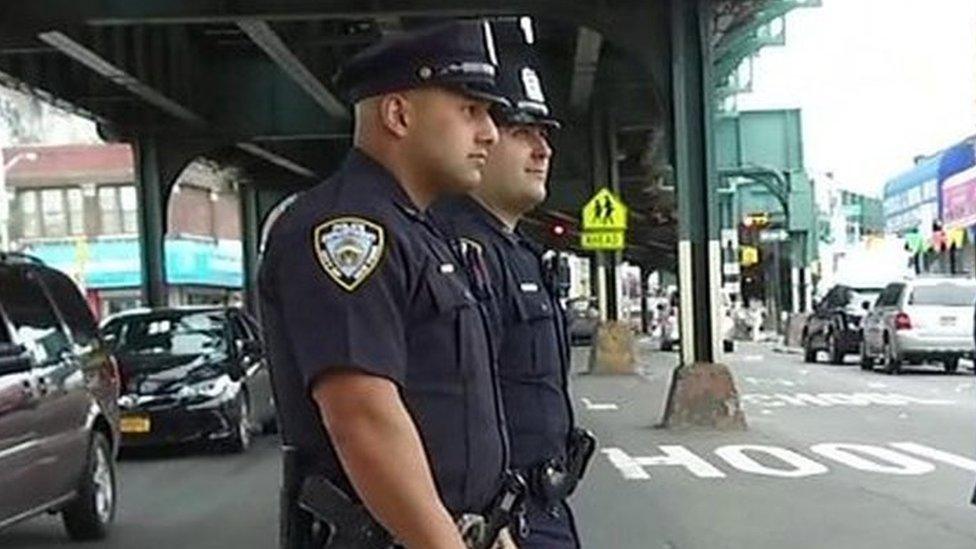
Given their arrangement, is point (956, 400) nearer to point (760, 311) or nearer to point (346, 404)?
point (346, 404)

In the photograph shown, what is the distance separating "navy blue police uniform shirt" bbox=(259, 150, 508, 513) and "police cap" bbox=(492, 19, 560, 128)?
46.7 inches

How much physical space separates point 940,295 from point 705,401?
12.7 metres

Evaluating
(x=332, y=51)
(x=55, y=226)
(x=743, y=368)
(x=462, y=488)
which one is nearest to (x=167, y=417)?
(x=332, y=51)

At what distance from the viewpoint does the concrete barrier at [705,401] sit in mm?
17875

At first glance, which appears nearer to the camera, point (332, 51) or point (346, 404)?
point (346, 404)

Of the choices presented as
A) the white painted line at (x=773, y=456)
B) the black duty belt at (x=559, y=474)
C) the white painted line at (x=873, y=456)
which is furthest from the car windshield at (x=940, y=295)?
the black duty belt at (x=559, y=474)

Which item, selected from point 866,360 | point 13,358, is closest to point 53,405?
point 13,358

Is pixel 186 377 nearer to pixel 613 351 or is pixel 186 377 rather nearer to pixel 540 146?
pixel 540 146

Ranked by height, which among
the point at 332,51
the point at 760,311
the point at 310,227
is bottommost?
the point at 760,311

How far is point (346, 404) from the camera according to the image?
3.00 metres

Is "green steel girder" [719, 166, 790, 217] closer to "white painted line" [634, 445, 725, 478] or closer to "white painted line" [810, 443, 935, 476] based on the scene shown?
"white painted line" [810, 443, 935, 476]

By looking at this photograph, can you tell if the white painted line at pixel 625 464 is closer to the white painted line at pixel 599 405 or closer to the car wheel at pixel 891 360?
the white painted line at pixel 599 405

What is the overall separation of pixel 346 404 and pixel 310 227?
0.34 meters

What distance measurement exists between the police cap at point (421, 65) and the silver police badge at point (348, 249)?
341mm
